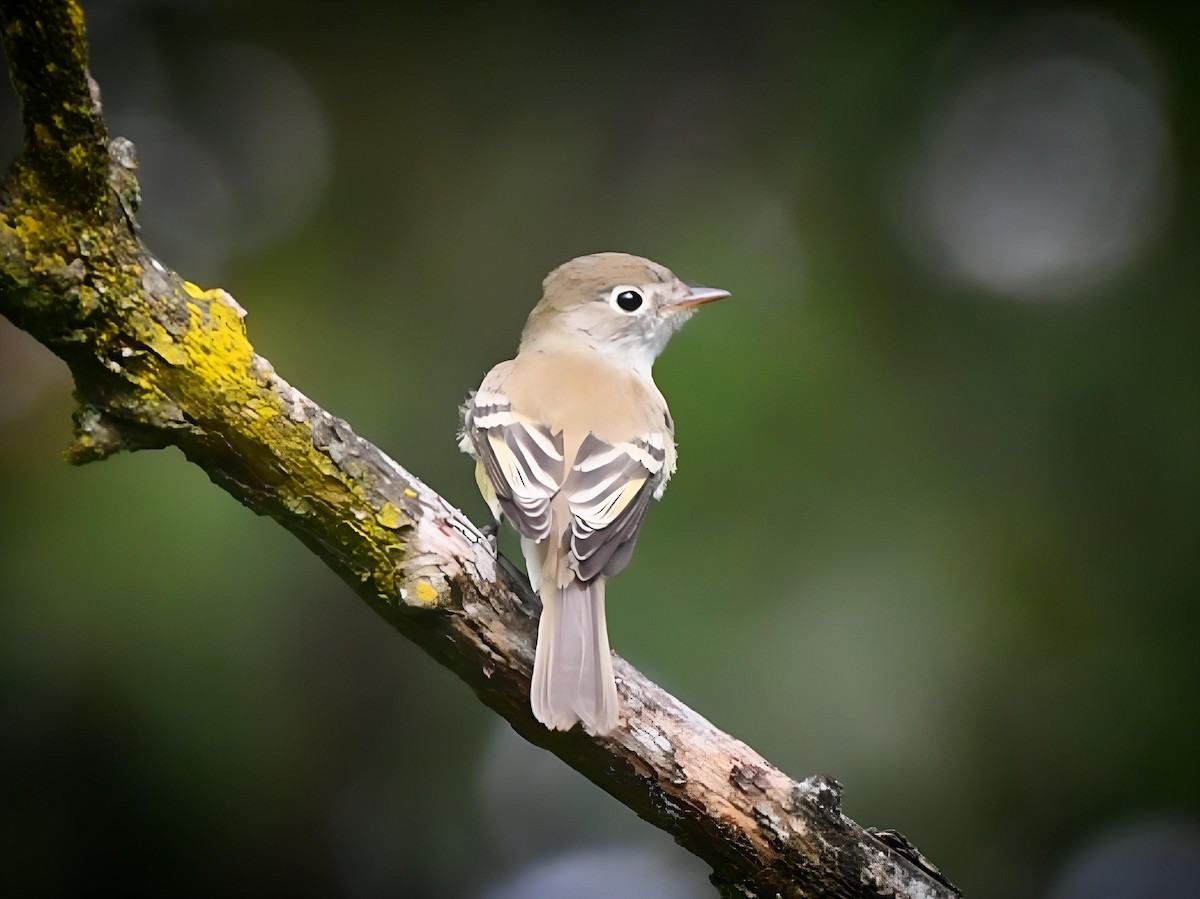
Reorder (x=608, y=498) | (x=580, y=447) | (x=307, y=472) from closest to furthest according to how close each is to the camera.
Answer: (x=307, y=472)
(x=608, y=498)
(x=580, y=447)

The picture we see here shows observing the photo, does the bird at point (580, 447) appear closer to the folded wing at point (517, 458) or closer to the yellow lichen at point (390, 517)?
the folded wing at point (517, 458)

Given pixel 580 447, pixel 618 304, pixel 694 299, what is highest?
pixel 694 299

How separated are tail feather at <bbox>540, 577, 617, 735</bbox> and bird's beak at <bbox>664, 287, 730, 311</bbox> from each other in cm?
153

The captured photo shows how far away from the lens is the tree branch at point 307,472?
186 centimetres

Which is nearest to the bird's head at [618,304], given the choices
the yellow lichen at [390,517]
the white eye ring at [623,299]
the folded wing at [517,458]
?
the white eye ring at [623,299]

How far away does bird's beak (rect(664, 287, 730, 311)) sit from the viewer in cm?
369

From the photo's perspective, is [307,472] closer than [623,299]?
Yes

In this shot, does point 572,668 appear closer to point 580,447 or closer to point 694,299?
point 580,447

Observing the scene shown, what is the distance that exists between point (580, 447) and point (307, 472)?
0.92m

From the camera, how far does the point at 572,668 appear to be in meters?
2.21

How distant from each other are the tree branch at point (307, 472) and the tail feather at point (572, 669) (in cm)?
6

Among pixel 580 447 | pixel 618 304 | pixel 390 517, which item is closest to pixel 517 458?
pixel 580 447

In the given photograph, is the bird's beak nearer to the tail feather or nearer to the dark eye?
the dark eye

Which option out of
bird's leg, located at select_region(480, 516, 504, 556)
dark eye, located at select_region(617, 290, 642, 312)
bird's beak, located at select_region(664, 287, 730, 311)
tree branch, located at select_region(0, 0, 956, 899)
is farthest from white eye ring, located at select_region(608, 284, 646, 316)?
tree branch, located at select_region(0, 0, 956, 899)
